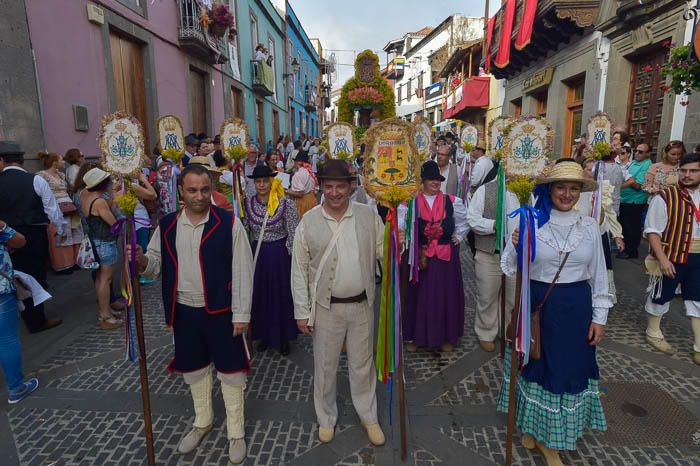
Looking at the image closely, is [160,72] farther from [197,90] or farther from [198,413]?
[198,413]

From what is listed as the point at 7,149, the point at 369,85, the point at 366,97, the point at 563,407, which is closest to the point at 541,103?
the point at 366,97

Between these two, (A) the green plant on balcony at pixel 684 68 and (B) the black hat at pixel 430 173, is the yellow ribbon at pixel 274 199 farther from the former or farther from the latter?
(A) the green plant on balcony at pixel 684 68

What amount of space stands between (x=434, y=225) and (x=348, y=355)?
172 cm

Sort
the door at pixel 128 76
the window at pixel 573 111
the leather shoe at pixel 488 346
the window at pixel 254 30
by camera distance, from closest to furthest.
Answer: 1. the leather shoe at pixel 488 346
2. the door at pixel 128 76
3. the window at pixel 573 111
4. the window at pixel 254 30

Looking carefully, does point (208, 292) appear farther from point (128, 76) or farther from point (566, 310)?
point (128, 76)

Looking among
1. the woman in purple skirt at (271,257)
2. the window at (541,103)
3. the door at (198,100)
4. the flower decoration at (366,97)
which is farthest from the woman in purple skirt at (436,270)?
the flower decoration at (366,97)

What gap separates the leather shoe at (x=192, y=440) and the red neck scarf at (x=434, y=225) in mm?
2554

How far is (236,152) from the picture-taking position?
562cm

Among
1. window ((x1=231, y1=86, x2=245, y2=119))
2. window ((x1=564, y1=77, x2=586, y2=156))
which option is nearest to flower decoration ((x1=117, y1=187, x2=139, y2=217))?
window ((x1=564, y1=77, x2=586, y2=156))

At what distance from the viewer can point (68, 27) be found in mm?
7664

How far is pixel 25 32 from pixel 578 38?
45.1 feet

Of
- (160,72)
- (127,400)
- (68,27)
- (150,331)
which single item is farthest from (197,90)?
(127,400)

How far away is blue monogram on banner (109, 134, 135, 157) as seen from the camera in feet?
10.5

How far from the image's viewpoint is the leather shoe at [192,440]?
2927 millimetres
